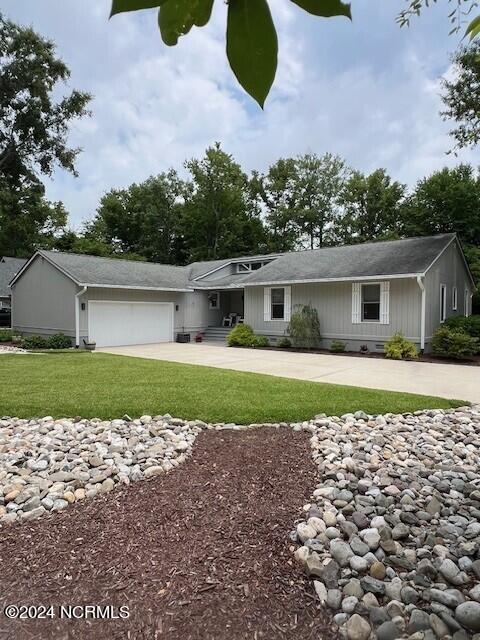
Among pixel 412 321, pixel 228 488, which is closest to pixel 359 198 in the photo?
pixel 412 321

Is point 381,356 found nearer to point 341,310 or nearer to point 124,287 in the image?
point 341,310

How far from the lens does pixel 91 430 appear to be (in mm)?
4832

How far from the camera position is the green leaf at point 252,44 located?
0.61 meters

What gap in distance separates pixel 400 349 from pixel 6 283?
24.2m

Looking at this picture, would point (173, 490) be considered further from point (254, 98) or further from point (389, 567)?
point (254, 98)

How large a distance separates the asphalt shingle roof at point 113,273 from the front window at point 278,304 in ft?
14.8

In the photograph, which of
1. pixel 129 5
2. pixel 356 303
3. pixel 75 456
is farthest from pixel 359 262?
pixel 129 5

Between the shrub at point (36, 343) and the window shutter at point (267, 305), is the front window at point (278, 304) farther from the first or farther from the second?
the shrub at point (36, 343)

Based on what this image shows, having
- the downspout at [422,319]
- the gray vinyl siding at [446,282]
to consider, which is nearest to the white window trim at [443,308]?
the gray vinyl siding at [446,282]

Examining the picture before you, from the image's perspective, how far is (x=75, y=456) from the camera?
4070mm

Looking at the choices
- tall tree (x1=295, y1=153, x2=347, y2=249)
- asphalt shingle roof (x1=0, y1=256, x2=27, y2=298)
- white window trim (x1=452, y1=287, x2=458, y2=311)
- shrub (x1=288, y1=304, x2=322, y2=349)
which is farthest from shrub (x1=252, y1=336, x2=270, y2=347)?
tall tree (x1=295, y1=153, x2=347, y2=249)

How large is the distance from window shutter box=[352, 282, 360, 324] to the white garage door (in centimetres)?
820

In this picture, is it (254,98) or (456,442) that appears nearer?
(254,98)

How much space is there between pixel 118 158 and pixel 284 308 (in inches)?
481
